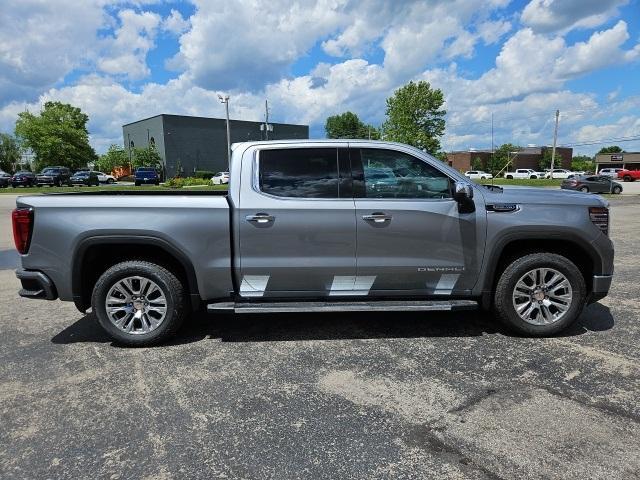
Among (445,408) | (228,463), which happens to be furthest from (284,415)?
(445,408)

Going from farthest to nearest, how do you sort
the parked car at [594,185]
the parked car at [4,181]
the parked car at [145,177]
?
the parked car at [145,177], the parked car at [4,181], the parked car at [594,185]

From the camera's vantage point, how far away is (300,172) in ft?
14.6

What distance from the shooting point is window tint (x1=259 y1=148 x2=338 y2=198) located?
14.4ft

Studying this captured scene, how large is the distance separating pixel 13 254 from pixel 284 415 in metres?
8.62

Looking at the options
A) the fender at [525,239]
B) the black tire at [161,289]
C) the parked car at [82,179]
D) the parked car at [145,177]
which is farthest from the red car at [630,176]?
the black tire at [161,289]

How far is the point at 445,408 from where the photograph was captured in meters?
3.28

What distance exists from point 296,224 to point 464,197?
155 cm

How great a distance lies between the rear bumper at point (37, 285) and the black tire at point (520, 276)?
4.17 meters

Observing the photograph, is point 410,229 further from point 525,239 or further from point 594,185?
point 594,185

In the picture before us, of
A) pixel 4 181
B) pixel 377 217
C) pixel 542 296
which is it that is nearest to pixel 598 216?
pixel 542 296

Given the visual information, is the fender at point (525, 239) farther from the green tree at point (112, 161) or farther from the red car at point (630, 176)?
the green tree at point (112, 161)

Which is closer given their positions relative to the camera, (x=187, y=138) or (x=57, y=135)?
(x=57, y=135)

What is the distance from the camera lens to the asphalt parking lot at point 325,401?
2707 mm

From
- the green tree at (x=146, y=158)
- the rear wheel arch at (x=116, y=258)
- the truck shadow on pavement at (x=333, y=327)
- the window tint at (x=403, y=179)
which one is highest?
the green tree at (x=146, y=158)
